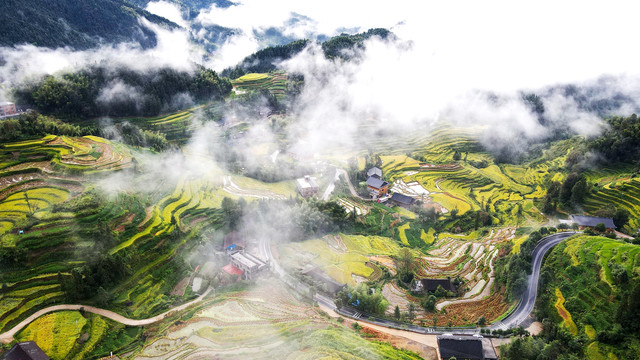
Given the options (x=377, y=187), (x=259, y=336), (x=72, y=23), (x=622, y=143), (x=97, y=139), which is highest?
(x=72, y=23)

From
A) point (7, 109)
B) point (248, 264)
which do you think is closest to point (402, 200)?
point (248, 264)

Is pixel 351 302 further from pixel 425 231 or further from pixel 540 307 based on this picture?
pixel 425 231

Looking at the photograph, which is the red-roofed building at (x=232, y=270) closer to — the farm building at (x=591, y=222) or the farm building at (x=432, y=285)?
the farm building at (x=432, y=285)

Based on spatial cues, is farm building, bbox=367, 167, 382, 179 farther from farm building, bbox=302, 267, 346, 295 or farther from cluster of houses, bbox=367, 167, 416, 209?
farm building, bbox=302, 267, 346, 295

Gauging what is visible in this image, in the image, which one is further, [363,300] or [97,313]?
[363,300]

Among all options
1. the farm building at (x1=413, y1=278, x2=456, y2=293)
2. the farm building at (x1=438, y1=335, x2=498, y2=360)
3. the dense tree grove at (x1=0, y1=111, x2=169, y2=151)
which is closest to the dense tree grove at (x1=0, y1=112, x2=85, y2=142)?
the dense tree grove at (x1=0, y1=111, x2=169, y2=151)

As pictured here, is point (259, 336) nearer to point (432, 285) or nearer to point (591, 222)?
point (432, 285)
